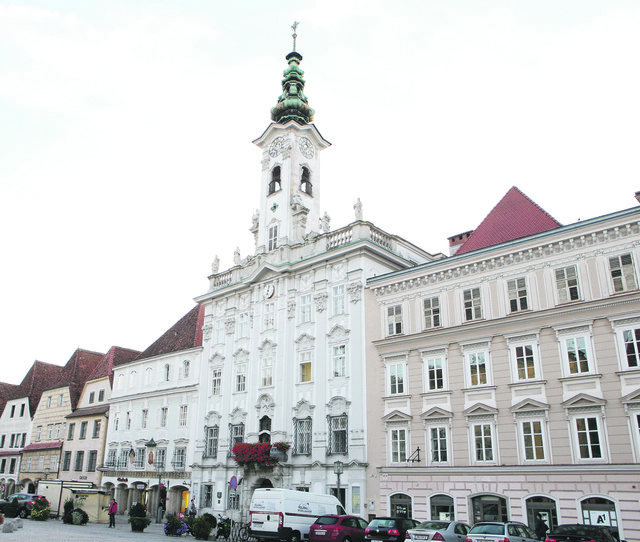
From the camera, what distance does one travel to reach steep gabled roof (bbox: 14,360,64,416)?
223 ft

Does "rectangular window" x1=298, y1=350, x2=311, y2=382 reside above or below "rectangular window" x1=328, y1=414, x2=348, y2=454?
above

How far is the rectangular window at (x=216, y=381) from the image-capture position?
44.5 metres

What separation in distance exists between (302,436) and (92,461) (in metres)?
26.8

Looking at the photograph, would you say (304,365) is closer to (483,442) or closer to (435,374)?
(435,374)

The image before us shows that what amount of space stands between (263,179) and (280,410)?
19.4 metres

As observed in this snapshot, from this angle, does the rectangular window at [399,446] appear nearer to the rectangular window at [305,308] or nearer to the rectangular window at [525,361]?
the rectangular window at [525,361]

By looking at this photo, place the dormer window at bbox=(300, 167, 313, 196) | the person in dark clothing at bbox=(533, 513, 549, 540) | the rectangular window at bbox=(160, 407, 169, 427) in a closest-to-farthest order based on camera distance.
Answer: the person in dark clothing at bbox=(533, 513, 549, 540), the dormer window at bbox=(300, 167, 313, 196), the rectangular window at bbox=(160, 407, 169, 427)

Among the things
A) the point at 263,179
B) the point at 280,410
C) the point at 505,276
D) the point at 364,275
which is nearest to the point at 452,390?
the point at 505,276

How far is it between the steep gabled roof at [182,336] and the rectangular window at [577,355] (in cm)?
3050

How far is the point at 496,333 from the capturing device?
30.2 meters

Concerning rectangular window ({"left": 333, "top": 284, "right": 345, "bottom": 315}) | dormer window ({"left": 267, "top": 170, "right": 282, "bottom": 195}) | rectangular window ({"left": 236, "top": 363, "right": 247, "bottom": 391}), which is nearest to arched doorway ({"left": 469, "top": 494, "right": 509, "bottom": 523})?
rectangular window ({"left": 333, "top": 284, "right": 345, "bottom": 315})

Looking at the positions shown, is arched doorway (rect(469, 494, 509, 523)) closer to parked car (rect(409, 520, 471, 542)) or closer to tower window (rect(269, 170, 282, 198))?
parked car (rect(409, 520, 471, 542))

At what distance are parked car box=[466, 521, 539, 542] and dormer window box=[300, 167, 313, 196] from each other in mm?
30744

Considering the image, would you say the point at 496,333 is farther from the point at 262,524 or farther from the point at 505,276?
the point at 262,524
